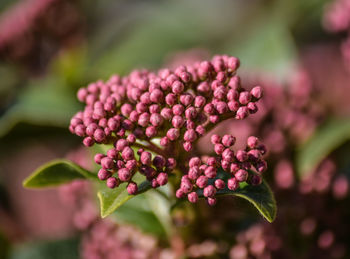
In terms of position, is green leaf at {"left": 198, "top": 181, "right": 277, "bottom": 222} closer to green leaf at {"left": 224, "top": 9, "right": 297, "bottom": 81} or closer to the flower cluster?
the flower cluster

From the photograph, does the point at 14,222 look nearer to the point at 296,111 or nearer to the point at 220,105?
the point at 296,111

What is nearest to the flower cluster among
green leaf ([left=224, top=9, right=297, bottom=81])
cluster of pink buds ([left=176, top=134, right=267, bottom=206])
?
cluster of pink buds ([left=176, top=134, right=267, bottom=206])

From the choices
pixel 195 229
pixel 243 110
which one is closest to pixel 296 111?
pixel 195 229

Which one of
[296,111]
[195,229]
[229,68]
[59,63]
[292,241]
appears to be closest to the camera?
[229,68]

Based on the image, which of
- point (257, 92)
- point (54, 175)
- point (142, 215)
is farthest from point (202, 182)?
point (142, 215)

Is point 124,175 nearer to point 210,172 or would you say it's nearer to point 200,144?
point 210,172

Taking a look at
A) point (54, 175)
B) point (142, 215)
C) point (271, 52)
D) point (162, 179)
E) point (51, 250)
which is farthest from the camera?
point (271, 52)
